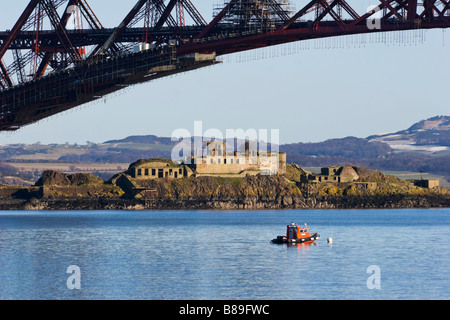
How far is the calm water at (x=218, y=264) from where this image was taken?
216ft

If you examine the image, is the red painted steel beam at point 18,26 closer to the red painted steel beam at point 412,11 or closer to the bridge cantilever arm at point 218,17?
the bridge cantilever arm at point 218,17

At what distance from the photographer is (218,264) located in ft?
267

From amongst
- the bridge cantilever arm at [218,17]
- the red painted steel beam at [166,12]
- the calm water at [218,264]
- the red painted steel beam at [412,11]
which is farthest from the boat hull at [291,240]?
the red painted steel beam at [412,11]

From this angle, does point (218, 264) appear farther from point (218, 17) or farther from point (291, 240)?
point (218, 17)

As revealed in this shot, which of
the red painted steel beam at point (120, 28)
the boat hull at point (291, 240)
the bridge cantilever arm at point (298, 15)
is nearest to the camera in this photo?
the bridge cantilever arm at point (298, 15)

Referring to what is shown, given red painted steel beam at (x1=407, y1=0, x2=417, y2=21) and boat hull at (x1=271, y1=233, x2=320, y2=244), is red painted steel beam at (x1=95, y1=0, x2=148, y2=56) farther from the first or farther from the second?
red painted steel beam at (x1=407, y1=0, x2=417, y2=21)

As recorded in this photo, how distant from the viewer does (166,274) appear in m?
74.4

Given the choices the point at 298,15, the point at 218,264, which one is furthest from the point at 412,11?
the point at 218,264

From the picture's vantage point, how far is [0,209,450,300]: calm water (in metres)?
65.9

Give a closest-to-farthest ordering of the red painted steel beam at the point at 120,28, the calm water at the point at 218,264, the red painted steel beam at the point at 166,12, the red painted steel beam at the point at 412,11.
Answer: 1. the calm water at the point at 218,264
2. the red painted steel beam at the point at 412,11
3. the red painted steel beam at the point at 166,12
4. the red painted steel beam at the point at 120,28

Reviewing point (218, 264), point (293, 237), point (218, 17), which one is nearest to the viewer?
point (218, 264)

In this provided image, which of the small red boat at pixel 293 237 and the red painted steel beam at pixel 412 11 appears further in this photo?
the small red boat at pixel 293 237

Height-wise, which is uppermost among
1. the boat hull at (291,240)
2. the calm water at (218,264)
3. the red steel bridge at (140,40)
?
the red steel bridge at (140,40)
